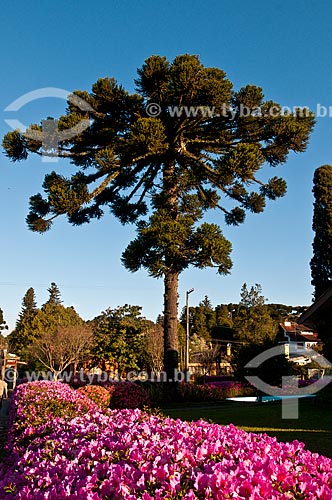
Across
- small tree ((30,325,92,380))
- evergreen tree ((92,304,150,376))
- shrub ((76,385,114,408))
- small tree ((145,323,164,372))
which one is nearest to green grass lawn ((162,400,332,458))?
shrub ((76,385,114,408))

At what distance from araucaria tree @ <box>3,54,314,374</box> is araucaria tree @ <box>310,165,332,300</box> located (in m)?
5.72

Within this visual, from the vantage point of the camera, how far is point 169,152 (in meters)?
19.8

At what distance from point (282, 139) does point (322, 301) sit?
7441 mm

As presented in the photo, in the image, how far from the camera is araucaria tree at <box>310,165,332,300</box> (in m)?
25.1

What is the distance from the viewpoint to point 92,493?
238 centimetres

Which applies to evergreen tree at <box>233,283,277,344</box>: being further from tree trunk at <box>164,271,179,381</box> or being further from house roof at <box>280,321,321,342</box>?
tree trunk at <box>164,271,179,381</box>

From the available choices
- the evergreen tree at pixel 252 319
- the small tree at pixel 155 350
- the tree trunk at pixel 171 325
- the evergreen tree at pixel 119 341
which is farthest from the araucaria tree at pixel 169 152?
the evergreen tree at pixel 252 319

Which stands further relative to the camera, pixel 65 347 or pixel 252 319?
pixel 252 319

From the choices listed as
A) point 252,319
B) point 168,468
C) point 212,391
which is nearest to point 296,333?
point 252,319

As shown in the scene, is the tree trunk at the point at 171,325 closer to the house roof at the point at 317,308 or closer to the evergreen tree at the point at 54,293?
the house roof at the point at 317,308

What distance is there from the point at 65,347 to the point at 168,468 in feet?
123

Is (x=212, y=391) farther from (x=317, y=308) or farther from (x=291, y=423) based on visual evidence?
(x=291, y=423)

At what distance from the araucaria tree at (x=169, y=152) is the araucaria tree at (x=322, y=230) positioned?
18.8ft

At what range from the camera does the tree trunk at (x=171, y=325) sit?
19.2 m
